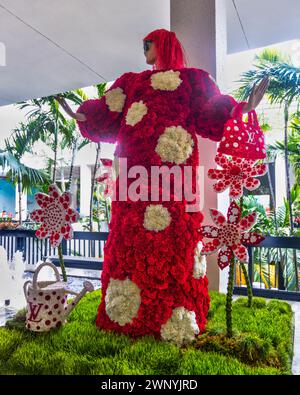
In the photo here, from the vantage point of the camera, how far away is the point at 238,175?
4.46 feet

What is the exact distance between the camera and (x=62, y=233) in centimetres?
142

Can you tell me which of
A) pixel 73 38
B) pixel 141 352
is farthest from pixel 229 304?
A: pixel 73 38

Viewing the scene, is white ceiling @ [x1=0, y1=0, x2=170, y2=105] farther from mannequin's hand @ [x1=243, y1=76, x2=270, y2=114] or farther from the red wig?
mannequin's hand @ [x1=243, y1=76, x2=270, y2=114]

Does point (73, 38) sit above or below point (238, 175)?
above

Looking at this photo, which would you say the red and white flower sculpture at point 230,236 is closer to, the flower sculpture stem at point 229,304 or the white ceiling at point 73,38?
the flower sculpture stem at point 229,304

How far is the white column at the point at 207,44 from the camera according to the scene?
1880 mm

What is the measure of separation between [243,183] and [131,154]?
472mm

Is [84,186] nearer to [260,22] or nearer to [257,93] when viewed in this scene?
[260,22]

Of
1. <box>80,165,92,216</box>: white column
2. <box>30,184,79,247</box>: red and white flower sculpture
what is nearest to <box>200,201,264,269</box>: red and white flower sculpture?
<box>30,184,79,247</box>: red and white flower sculpture

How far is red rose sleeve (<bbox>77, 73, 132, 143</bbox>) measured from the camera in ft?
4.67

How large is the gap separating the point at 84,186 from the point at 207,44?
25.6ft

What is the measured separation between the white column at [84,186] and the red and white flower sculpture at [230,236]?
27.1ft
